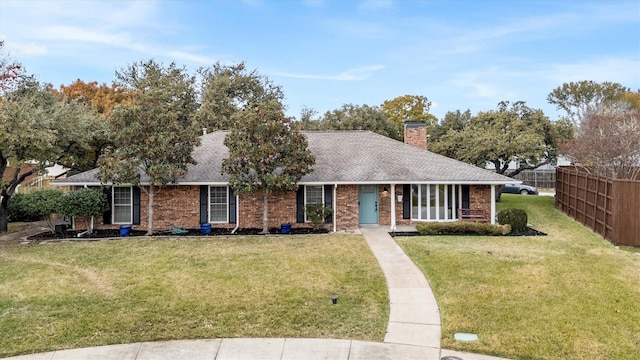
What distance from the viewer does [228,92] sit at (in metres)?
34.5

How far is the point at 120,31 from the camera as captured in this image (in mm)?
19375

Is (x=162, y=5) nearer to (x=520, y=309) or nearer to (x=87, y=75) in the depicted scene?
(x=520, y=309)

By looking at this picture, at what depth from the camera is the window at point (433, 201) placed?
58.0ft

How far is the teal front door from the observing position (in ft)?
58.4

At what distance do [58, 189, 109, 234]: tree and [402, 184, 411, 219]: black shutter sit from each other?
39.7ft

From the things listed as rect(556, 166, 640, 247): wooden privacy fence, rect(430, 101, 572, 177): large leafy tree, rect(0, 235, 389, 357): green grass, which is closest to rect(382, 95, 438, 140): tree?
rect(430, 101, 572, 177): large leafy tree

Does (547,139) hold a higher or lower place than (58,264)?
higher

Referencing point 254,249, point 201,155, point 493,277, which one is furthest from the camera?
point 201,155

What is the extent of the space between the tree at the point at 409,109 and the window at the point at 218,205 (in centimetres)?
2973

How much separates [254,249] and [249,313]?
17.5 ft

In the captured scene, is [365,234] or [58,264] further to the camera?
[365,234]

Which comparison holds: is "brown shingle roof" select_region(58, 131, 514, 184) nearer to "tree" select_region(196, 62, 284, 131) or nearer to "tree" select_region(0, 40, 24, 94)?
"tree" select_region(0, 40, 24, 94)

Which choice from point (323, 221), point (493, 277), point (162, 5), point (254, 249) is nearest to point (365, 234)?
point (323, 221)

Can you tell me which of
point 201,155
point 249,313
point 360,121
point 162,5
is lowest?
point 249,313
